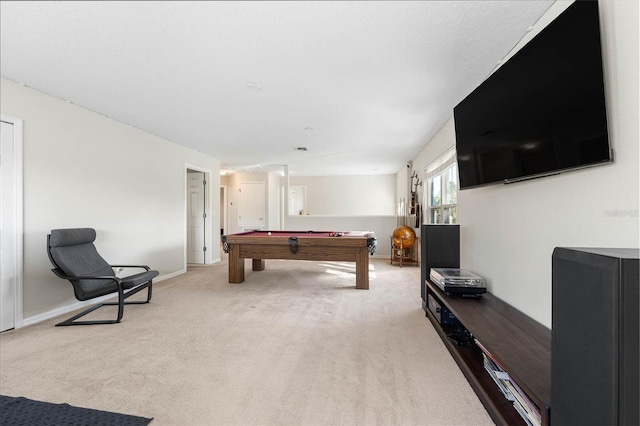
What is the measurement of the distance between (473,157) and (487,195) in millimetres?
448

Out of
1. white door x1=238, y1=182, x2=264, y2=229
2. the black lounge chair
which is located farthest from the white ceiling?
white door x1=238, y1=182, x2=264, y2=229

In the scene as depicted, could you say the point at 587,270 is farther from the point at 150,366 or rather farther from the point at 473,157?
the point at 150,366

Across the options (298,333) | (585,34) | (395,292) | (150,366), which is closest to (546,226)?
(585,34)

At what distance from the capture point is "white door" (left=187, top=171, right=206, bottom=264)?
6.19 meters

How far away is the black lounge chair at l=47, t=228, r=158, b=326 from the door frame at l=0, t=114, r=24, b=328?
25 centimetres

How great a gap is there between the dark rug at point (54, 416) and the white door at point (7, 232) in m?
1.52

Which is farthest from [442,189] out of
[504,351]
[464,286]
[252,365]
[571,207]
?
[252,365]

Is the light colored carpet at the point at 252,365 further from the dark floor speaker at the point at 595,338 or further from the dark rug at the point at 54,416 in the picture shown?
the dark floor speaker at the point at 595,338

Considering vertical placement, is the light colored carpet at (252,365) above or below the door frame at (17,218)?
below

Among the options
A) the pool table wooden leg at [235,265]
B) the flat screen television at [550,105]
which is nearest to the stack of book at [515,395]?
the flat screen television at [550,105]

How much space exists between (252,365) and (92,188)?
3.05m

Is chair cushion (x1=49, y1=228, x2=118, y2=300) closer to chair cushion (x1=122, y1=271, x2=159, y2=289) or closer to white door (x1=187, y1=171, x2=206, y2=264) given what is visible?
chair cushion (x1=122, y1=271, x2=159, y2=289)

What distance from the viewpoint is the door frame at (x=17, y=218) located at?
2.73m

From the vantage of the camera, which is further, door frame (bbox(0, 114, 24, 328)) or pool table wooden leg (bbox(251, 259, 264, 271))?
pool table wooden leg (bbox(251, 259, 264, 271))
